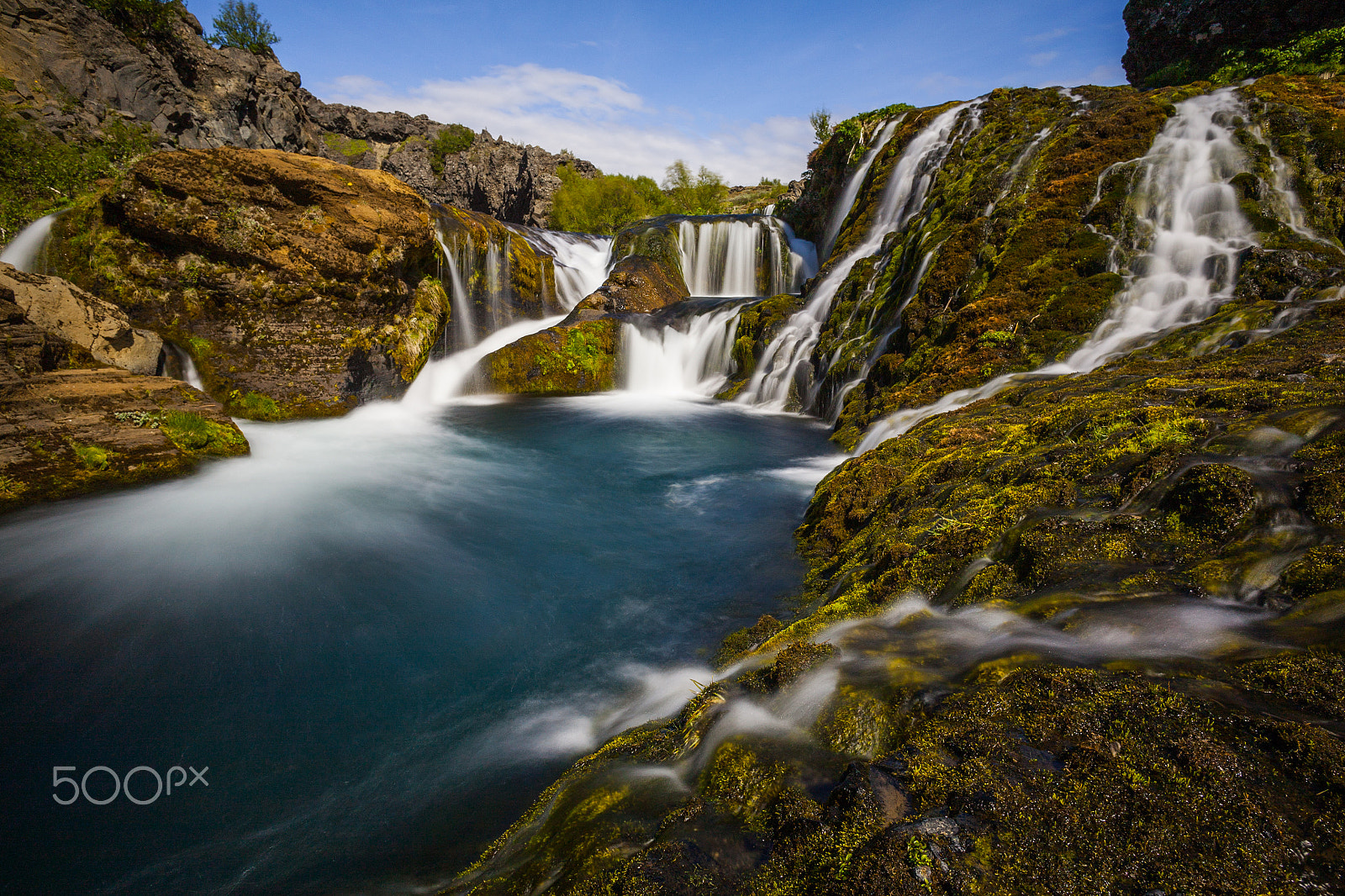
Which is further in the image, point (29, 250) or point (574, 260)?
point (574, 260)

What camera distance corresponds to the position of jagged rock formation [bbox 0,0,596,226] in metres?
25.8

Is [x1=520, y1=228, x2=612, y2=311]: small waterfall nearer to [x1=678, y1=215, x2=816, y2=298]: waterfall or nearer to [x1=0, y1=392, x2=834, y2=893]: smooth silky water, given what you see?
[x1=678, y1=215, x2=816, y2=298]: waterfall

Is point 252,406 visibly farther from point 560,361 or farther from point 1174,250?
point 1174,250

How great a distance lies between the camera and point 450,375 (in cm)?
1543

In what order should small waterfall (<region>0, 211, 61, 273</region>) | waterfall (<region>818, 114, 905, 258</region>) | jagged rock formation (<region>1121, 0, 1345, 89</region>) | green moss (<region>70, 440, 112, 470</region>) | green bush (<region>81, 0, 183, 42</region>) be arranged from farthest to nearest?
green bush (<region>81, 0, 183, 42</region>)
jagged rock formation (<region>1121, 0, 1345, 89</region>)
waterfall (<region>818, 114, 905, 258</region>)
small waterfall (<region>0, 211, 61, 273</region>)
green moss (<region>70, 440, 112, 470</region>)

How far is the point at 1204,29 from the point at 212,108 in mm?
59648

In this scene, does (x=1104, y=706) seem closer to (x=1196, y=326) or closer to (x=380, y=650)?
(x=380, y=650)

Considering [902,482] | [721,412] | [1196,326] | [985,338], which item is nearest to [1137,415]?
[902,482]

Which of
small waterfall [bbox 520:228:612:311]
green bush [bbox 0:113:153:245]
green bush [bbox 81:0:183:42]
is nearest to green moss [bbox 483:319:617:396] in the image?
small waterfall [bbox 520:228:612:311]

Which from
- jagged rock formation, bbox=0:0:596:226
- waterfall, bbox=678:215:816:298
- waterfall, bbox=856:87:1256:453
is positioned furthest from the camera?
jagged rock formation, bbox=0:0:596:226

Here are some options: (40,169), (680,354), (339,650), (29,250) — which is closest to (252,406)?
(29,250)

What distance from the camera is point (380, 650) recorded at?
4.59 metres

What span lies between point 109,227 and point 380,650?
11476mm

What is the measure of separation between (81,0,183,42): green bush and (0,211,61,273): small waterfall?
3437 centimetres
